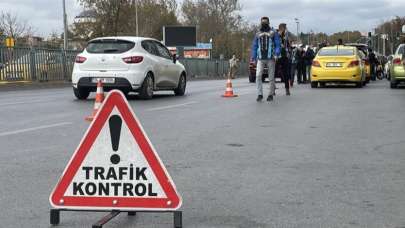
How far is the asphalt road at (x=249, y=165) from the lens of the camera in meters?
4.73

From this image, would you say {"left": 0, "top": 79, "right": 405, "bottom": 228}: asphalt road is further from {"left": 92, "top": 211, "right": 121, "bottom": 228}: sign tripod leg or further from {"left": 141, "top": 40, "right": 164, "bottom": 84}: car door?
{"left": 141, "top": 40, "right": 164, "bottom": 84}: car door

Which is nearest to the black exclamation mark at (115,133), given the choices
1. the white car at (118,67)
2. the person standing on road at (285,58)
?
the white car at (118,67)

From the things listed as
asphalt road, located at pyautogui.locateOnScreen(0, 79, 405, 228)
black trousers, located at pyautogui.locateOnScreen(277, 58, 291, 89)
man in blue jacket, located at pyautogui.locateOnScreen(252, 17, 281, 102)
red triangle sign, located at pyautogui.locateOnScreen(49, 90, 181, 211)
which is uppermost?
man in blue jacket, located at pyautogui.locateOnScreen(252, 17, 281, 102)

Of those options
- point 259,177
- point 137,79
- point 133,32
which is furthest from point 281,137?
point 133,32

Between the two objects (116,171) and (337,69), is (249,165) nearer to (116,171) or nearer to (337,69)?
(116,171)

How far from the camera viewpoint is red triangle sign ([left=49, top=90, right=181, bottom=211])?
435 centimetres

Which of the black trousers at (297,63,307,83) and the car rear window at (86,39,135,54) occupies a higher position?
the car rear window at (86,39,135,54)

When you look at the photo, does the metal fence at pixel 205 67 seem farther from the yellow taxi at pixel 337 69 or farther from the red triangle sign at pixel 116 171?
the red triangle sign at pixel 116 171

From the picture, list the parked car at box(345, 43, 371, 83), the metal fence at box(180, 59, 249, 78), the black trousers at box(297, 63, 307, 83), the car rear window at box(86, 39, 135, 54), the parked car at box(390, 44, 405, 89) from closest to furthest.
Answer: the car rear window at box(86, 39, 135, 54), the parked car at box(390, 44, 405, 89), the parked car at box(345, 43, 371, 83), the black trousers at box(297, 63, 307, 83), the metal fence at box(180, 59, 249, 78)

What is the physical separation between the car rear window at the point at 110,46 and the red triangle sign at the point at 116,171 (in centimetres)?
1127

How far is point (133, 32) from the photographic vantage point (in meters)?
65.7

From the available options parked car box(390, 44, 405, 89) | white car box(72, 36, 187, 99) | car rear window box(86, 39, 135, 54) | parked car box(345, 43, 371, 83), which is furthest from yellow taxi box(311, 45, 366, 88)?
car rear window box(86, 39, 135, 54)

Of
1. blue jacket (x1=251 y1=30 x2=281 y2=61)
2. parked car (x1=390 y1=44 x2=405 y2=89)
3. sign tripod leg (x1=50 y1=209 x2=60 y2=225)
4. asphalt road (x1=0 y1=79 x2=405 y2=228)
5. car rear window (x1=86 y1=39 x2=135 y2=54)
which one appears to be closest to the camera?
sign tripod leg (x1=50 y1=209 x2=60 y2=225)

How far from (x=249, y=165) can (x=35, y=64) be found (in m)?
22.0
